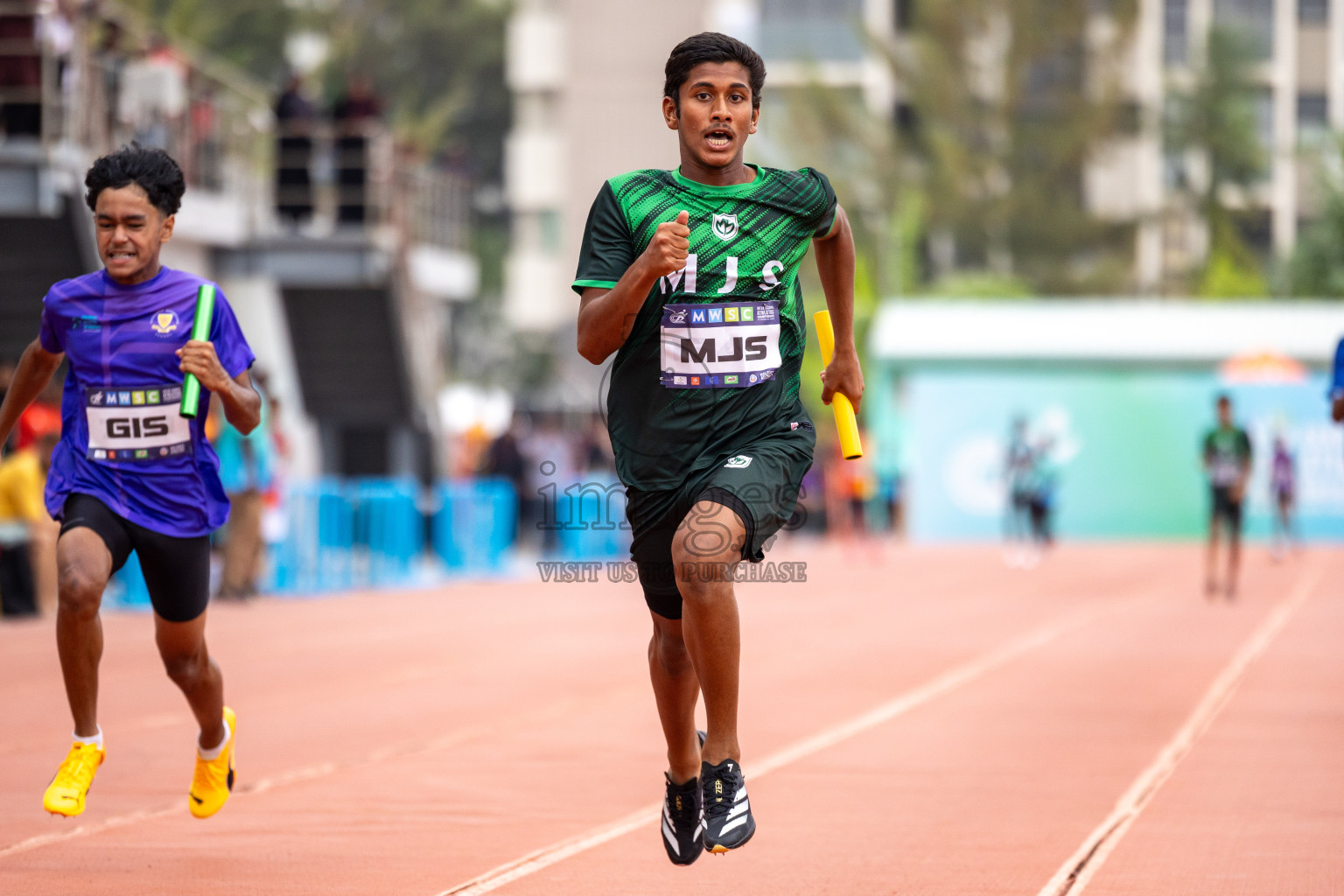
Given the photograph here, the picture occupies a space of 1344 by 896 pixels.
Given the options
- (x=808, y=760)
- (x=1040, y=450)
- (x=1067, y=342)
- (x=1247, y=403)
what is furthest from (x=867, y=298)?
(x=808, y=760)

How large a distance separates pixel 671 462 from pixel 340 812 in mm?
2529

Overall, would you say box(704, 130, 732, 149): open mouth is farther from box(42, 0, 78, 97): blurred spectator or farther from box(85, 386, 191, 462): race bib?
box(42, 0, 78, 97): blurred spectator

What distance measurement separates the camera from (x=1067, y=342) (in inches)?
1483

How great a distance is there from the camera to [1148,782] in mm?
8094

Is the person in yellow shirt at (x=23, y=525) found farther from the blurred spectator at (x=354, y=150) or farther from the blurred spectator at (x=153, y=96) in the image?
the blurred spectator at (x=354, y=150)

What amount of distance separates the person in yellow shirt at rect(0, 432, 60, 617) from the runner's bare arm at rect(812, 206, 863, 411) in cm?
1142

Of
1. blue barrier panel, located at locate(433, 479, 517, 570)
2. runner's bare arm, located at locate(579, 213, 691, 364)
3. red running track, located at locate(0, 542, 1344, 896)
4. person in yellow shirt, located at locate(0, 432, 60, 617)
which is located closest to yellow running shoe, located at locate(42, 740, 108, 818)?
red running track, located at locate(0, 542, 1344, 896)

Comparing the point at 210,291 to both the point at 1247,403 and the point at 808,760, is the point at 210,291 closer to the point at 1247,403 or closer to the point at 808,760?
the point at 808,760

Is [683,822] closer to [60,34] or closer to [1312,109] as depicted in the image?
[60,34]

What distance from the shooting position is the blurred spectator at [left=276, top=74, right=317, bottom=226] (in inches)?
945

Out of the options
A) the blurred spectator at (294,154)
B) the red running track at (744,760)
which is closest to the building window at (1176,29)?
the blurred spectator at (294,154)

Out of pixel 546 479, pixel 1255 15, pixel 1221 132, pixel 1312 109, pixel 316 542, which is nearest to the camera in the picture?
pixel 316 542

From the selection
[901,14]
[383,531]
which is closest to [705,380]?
[383,531]

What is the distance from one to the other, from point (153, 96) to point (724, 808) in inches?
657
